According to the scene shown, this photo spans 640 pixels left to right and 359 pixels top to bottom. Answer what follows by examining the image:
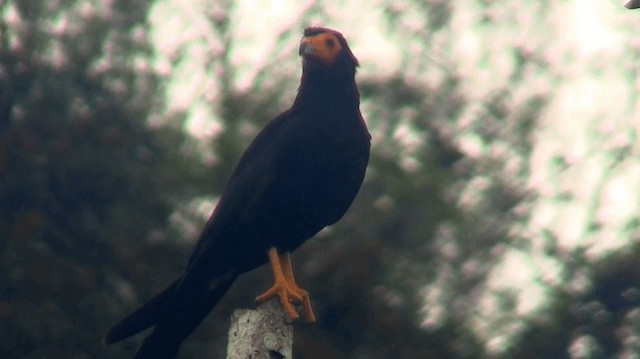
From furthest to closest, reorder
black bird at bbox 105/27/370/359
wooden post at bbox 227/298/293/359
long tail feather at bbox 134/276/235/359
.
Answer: black bird at bbox 105/27/370/359 < long tail feather at bbox 134/276/235/359 < wooden post at bbox 227/298/293/359

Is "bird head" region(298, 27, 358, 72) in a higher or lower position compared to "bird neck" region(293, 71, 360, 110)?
higher

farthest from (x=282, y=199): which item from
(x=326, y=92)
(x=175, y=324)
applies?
(x=175, y=324)

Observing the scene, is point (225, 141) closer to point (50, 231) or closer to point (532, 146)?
point (50, 231)

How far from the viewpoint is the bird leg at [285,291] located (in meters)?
4.71

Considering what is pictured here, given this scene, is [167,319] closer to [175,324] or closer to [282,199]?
[175,324]

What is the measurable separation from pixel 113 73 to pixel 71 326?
2.16 meters

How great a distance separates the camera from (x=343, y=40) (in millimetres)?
5477

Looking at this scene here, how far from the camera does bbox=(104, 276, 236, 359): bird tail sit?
15.4 ft

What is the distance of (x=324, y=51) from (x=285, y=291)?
3.72ft

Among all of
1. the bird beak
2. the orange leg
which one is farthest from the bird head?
the orange leg

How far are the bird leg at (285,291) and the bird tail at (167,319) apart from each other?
28cm

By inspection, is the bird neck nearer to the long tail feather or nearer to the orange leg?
the orange leg

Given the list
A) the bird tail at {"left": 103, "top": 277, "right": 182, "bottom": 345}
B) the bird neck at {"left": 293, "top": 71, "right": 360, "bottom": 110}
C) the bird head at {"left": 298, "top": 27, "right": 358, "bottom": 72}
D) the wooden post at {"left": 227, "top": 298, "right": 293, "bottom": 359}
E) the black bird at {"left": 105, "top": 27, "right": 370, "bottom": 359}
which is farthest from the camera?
the bird head at {"left": 298, "top": 27, "right": 358, "bottom": 72}

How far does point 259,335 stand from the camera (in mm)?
4523
